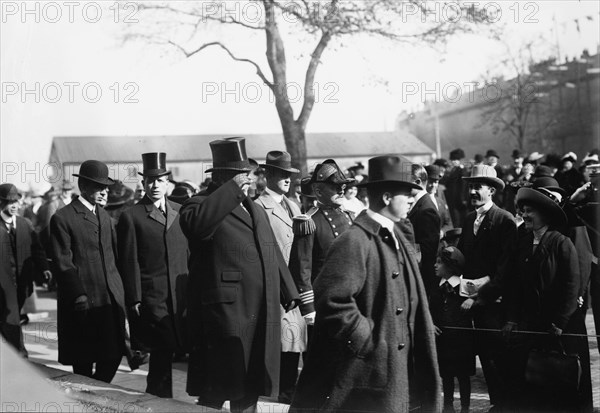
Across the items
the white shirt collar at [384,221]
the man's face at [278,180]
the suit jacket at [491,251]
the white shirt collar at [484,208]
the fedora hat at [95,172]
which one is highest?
the fedora hat at [95,172]

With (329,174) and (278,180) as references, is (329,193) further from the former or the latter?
(278,180)

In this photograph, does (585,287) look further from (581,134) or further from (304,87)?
(581,134)

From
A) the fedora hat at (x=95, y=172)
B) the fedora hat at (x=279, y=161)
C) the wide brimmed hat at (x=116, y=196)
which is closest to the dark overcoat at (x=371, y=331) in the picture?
the fedora hat at (x=279, y=161)

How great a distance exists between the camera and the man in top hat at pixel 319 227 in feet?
18.9

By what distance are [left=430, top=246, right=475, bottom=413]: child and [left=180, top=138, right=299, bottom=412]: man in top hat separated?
1.24 metres

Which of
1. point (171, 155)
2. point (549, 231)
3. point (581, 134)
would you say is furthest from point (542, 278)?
point (581, 134)

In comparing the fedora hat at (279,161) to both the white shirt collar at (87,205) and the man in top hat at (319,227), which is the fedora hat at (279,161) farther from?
the white shirt collar at (87,205)

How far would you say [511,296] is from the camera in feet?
17.8

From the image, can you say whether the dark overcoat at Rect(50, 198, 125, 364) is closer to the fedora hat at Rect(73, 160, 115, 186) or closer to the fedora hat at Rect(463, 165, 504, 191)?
the fedora hat at Rect(73, 160, 115, 186)

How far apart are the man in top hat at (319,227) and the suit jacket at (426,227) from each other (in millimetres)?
661

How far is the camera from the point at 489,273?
5609 mm

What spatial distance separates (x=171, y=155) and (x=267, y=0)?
1474 centimetres

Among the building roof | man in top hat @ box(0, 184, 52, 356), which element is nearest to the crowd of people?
man in top hat @ box(0, 184, 52, 356)

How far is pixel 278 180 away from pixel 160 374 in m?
1.73
